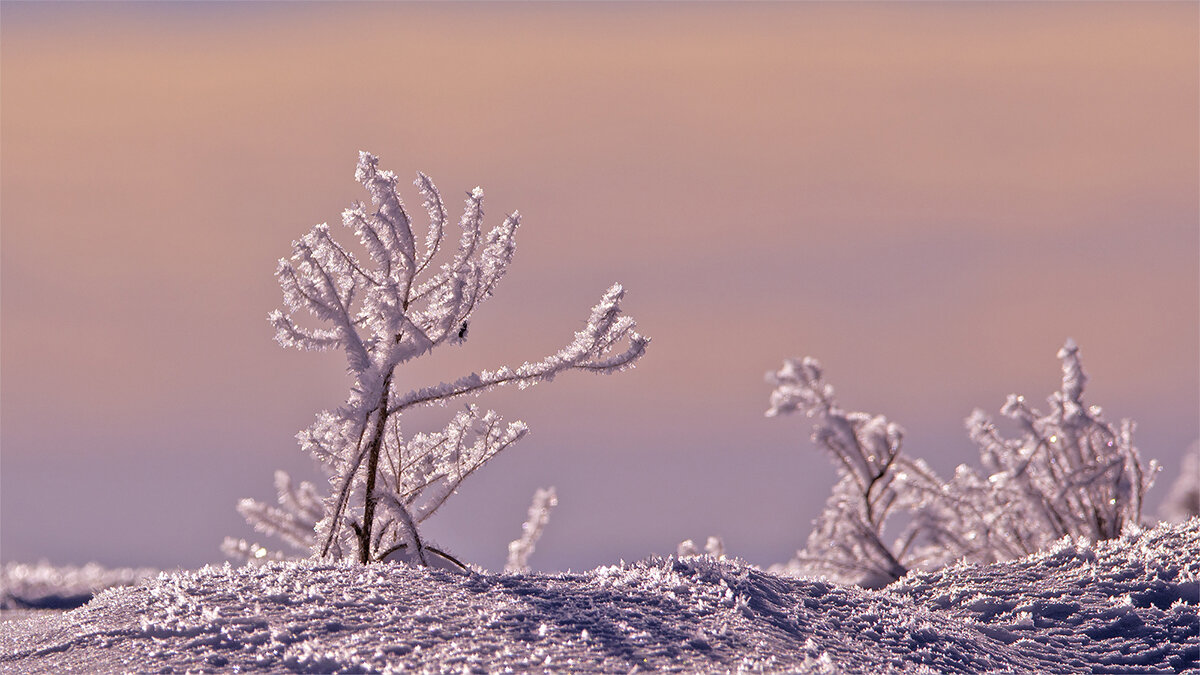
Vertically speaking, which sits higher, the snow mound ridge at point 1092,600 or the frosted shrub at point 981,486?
the frosted shrub at point 981,486

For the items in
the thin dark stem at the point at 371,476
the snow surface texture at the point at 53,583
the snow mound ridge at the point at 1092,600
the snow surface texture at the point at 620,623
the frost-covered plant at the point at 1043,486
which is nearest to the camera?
the snow surface texture at the point at 620,623

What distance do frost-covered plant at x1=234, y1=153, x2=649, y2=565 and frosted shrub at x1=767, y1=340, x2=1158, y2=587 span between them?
3.96 meters

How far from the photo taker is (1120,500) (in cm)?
855

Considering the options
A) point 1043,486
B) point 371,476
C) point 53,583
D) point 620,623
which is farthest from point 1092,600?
point 53,583

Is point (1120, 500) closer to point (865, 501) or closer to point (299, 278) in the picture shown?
point (865, 501)

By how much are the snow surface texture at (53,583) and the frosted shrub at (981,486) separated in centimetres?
498

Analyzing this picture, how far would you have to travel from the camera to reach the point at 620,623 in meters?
3.47

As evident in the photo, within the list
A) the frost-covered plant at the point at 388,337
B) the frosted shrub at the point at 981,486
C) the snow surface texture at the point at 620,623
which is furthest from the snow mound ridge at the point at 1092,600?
the frosted shrub at the point at 981,486

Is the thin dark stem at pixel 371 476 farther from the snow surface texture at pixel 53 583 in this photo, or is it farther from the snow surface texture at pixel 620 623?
the snow surface texture at pixel 53 583

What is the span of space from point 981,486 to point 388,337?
6.20m

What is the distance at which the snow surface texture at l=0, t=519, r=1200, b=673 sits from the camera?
322 cm

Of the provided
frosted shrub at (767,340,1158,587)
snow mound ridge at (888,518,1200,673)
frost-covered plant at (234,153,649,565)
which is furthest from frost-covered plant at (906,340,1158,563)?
frost-covered plant at (234,153,649,565)

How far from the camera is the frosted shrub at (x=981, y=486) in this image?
865 cm

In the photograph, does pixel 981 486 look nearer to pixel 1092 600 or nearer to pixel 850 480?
pixel 850 480
